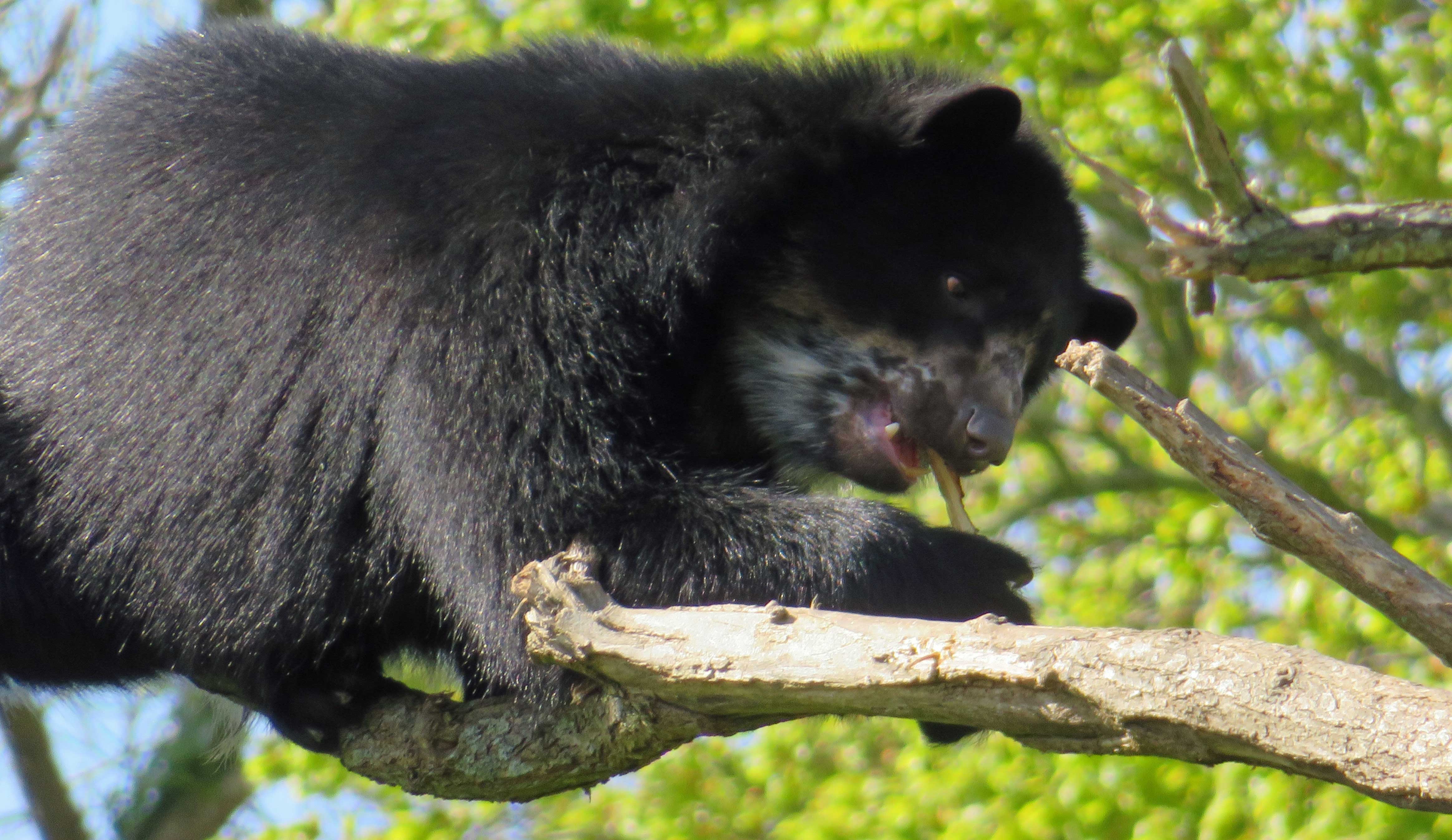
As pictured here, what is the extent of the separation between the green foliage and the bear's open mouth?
2.94 meters

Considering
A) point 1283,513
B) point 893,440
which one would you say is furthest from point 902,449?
point 1283,513

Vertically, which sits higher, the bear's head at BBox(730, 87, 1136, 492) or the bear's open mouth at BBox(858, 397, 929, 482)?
the bear's head at BBox(730, 87, 1136, 492)

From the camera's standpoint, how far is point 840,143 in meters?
4.12

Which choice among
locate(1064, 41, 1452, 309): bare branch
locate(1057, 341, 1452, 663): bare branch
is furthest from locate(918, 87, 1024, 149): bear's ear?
locate(1057, 341, 1452, 663): bare branch

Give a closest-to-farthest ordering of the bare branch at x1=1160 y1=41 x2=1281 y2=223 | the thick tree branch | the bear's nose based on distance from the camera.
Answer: the thick tree branch < the bare branch at x1=1160 y1=41 x2=1281 y2=223 < the bear's nose

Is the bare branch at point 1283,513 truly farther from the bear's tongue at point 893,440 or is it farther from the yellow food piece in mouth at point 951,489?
the bear's tongue at point 893,440

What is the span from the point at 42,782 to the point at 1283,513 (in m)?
10.8

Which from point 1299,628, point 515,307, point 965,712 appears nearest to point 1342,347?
point 1299,628

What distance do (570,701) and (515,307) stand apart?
3.25 ft

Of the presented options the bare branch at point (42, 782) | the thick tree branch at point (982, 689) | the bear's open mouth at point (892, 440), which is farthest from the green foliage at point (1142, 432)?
the thick tree branch at point (982, 689)

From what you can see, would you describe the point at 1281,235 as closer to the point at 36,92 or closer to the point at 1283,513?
the point at 1283,513

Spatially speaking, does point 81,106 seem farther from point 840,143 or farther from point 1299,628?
point 1299,628

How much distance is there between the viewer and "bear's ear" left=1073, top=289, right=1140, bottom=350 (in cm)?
477

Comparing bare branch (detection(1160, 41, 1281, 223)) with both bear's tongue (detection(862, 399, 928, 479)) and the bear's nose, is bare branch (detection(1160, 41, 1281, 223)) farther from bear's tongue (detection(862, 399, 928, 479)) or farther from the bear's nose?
bear's tongue (detection(862, 399, 928, 479))
